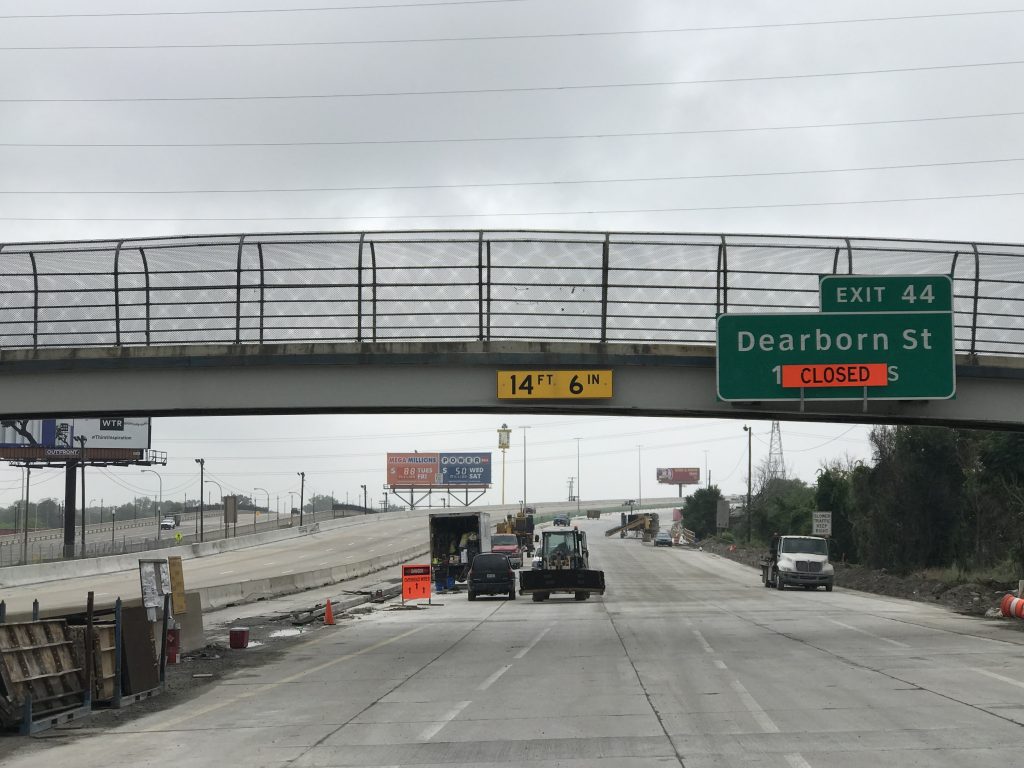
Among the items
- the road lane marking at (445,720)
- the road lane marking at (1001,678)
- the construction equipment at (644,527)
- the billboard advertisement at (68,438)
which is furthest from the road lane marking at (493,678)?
the construction equipment at (644,527)

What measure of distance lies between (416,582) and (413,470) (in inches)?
5399

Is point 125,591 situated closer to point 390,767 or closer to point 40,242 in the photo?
point 40,242

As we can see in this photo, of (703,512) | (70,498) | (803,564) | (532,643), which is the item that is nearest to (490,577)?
(803,564)

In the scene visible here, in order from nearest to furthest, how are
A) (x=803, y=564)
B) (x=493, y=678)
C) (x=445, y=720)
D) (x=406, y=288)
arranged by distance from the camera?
(x=445, y=720) → (x=493, y=678) → (x=406, y=288) → (x=803, y=564)

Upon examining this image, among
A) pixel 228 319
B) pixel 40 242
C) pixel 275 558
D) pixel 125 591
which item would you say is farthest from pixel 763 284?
pixel 275 558

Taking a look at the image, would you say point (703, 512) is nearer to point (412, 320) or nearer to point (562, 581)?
point (562, 581)

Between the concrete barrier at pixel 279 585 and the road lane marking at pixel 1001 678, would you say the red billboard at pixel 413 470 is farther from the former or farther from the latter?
the road lane marking at pixel 1001 678

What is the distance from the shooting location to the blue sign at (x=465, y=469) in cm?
17200

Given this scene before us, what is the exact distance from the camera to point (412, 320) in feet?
76.1

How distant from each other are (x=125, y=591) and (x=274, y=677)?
31430 mm

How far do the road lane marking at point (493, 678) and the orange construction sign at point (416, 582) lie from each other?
21.1 m

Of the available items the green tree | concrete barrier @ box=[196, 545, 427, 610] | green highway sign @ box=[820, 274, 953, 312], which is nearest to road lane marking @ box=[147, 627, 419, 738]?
green highway sign @ box=[820, 274, 953, 312]

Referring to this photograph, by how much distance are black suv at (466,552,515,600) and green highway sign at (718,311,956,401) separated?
1986 centimetres

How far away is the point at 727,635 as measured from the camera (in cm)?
2503
